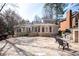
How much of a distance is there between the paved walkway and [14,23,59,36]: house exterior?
5 centimetres

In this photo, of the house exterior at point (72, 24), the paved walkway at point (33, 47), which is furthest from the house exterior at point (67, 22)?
the paved walkway at point (33, 47)

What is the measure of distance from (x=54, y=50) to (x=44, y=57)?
127 millimetres

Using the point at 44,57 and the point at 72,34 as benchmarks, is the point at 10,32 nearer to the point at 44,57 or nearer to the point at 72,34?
the point at 44,57

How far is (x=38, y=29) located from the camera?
2547 millimetres

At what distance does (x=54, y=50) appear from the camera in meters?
2.53

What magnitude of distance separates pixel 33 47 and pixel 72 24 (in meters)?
0.47

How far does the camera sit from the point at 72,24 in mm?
2531

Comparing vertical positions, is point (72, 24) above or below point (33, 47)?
above

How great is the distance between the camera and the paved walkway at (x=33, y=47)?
98.8 inches

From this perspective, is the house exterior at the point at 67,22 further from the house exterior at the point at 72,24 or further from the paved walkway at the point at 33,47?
the paved walkway at the point at 33,47

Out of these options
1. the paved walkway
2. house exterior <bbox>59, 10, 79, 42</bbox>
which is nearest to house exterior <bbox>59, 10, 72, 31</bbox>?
house exterior <bbox>59, 10, 79, 42</bbox>

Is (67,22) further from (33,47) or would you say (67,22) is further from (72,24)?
(33,47)

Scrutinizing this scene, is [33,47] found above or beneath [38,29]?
beneath

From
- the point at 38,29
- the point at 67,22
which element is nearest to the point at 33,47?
the point at 38,29
